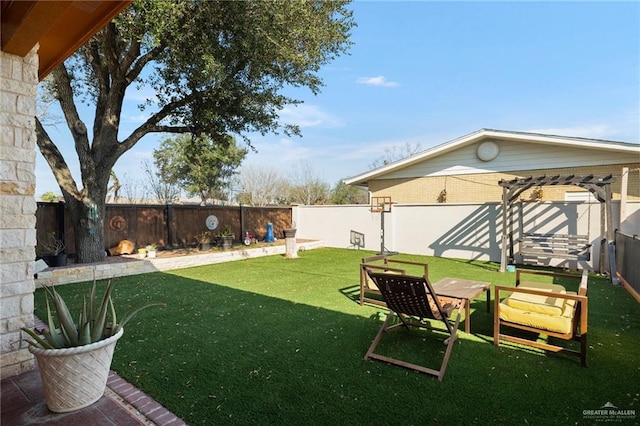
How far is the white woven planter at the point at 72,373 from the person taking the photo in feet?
7.06

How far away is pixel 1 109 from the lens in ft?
8.65

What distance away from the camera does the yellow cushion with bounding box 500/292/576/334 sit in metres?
3.24

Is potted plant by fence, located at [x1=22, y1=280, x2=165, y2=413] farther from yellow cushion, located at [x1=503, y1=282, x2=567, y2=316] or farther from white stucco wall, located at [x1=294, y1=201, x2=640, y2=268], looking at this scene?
white stucco wall, located at [x1=294, y1=201, x2=640, y2=268]

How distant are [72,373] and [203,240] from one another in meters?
8.92

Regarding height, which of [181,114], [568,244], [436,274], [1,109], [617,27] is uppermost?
[617,27]

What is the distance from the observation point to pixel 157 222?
10594mm

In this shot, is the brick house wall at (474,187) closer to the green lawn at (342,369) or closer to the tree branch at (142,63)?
the green lawn at (342,369)

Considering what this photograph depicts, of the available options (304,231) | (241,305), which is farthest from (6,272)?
(304,231)

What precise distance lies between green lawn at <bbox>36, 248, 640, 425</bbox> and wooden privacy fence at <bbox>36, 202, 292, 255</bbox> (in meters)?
3.77

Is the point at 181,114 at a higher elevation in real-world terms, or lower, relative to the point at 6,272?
higher

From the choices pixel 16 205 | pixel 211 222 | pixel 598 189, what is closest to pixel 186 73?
pixel 211 222

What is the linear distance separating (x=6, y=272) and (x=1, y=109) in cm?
134

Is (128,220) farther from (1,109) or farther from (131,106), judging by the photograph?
(1,109)

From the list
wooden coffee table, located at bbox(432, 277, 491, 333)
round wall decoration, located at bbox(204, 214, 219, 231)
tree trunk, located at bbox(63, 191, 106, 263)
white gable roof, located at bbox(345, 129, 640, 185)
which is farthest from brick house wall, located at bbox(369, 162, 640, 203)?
tree trunk, located at bbox(63, 191, 106, 263)
